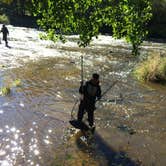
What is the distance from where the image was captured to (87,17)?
10.6 meters

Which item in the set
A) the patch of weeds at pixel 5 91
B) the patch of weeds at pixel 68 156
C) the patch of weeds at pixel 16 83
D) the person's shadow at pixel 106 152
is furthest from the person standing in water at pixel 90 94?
the patch of weeds at pixel 16 83

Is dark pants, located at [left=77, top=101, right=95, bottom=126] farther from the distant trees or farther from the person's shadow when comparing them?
the distant trees

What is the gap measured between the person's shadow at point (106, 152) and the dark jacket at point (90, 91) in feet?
3.73

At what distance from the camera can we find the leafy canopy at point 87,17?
9.99 meters

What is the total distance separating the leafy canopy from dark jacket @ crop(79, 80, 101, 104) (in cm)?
136

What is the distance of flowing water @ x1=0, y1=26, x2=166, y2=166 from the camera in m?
9.99

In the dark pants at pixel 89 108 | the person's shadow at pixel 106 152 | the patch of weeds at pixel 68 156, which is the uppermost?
the dark pants at pixel 89 108

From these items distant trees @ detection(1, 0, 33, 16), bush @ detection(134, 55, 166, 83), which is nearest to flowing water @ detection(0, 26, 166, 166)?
bush @ detection(134, 55, 166, 83)

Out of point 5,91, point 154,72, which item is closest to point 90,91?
point 5,91

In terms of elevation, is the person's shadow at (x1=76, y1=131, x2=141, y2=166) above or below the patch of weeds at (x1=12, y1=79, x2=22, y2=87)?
below

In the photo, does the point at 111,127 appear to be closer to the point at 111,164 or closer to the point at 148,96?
the point at 111,164

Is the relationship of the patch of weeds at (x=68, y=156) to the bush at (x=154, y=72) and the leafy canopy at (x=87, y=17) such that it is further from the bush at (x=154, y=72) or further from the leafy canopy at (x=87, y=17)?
the bush at (x=154, y=72)

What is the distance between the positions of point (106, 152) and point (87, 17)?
3.74 m

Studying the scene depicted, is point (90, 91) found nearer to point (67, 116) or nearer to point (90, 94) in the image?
point (90, 94)
